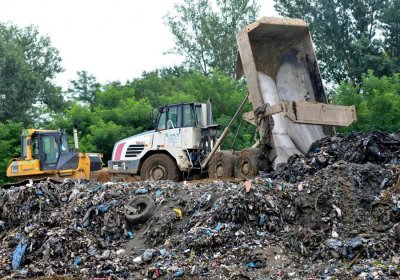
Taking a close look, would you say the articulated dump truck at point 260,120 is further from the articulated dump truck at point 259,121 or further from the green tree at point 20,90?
the green tree at point 20,90

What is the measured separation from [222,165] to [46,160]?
558 cm

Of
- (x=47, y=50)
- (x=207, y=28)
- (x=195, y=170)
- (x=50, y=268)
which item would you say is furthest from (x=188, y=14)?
(x=50, y=268)

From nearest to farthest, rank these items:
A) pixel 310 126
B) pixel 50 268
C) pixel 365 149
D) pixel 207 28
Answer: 1. pixel 50 268
2. pixel 365 149
3. pixel 310 126
4. pixel 207 28

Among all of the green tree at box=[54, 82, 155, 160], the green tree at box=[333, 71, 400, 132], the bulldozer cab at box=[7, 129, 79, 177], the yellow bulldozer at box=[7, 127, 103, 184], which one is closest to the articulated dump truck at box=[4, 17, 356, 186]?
the yellow bulldozer at box=[7, 127, 103, 184]

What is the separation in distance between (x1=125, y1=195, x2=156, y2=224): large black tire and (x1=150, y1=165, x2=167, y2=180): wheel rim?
3.96 meters

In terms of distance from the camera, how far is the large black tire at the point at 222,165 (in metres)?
11.8

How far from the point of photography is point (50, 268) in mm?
8102

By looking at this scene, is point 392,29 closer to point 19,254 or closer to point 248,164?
point 248,164

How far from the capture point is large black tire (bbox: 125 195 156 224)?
878cm

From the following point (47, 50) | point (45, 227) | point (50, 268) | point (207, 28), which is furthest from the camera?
point (47, 50)

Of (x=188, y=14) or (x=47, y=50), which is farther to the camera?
(x=47, y=50)

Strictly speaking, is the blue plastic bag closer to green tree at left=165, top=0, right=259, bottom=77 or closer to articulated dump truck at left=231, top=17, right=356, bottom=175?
articulated dump truck at left=231, top=17, right=356, bottom=175

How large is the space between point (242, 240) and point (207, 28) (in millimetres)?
27037

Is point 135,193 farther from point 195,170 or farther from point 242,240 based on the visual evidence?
point 195,170
